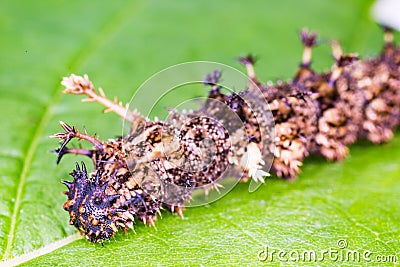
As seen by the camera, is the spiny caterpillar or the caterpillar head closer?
the caterpillar head

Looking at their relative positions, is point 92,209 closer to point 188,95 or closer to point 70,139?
point 70,139

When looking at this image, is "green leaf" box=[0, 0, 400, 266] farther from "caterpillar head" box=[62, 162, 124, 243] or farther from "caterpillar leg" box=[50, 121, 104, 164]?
"caterpillar leg" box=[50, 121, 104, 164]

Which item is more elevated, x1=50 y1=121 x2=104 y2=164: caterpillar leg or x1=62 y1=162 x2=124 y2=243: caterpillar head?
x1=50 y1=121 x2=104 y2=164: caterpillar leg

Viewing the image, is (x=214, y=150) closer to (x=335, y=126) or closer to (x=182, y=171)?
(x=182, y=171)

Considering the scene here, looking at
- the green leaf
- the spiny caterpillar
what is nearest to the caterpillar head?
the spiny caterpillar

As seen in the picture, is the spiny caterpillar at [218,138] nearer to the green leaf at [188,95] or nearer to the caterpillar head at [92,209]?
the caterpillar head at [92,209]

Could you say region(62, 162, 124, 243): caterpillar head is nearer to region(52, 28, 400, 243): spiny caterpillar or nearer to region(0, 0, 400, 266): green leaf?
region(52, 28, 400, 243): spiny caterpillar

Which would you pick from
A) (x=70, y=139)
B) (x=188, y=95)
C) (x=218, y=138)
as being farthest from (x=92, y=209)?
(x=188, y=95)
